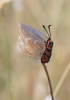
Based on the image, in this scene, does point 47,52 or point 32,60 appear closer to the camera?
point 47,52

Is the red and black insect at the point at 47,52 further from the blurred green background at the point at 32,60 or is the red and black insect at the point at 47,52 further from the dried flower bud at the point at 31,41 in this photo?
the blurred green background at the point at 32,60

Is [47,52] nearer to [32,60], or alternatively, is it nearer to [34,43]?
[34,43]

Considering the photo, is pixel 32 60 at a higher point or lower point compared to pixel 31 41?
lower

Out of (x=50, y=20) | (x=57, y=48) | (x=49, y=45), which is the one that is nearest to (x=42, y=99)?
(x=57, y=48)

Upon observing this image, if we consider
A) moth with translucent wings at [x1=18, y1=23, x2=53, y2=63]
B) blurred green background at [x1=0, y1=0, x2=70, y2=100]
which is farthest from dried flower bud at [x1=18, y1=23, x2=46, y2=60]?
blurred green background at [x1=0, y1=0, x2=70, y2=100]

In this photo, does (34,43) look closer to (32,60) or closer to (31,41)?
(31,41)

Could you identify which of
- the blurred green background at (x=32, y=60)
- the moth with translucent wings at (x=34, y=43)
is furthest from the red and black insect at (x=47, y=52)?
the blurred green background at (x=32, y=60)

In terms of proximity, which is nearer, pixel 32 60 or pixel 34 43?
pixel 34 43

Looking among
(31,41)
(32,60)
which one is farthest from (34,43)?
(32,60)
